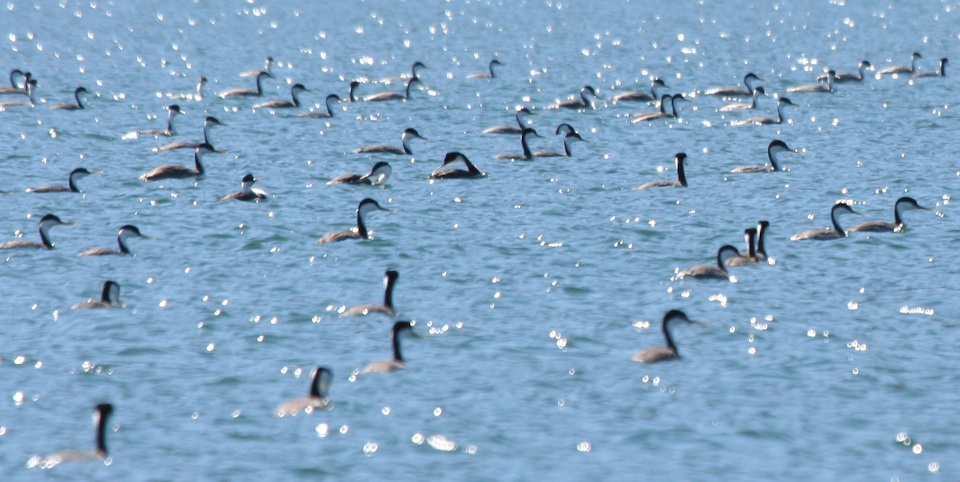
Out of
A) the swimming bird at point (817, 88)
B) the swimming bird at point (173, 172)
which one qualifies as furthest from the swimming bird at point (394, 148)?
the swimming bird at point (817, 88)

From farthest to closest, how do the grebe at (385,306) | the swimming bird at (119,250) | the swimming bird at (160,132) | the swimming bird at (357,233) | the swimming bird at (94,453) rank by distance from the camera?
the swimming bird at (160,132) → the swimming bird at (357,233) → the swimming bird at (119,250) → the grebe at (385,306) → the swimming bird at (94,453)

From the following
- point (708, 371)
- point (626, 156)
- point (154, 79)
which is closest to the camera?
point (708, 371)

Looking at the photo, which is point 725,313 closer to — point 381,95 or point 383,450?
point 383,450

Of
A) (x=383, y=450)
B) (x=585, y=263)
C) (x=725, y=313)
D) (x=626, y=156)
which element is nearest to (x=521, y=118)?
(x=626, y=156)

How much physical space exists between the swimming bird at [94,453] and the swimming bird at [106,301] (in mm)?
5923

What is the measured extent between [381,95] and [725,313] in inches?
1139

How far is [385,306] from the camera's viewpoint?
67.9 ft

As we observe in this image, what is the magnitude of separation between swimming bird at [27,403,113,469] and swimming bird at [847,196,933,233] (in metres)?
14.9

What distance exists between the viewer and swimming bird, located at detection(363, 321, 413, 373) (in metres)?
17.8

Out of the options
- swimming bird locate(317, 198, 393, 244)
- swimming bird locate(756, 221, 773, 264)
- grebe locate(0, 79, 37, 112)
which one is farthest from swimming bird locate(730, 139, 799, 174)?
grebe locate(0, 79, 37, 112)

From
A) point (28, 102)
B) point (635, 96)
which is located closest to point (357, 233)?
point (635, 96)

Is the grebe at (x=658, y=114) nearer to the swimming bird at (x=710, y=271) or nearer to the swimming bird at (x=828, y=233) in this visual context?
the swimming bird at (x=828, y=233)

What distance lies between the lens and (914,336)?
63.1ft

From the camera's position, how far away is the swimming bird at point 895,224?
26.3 metres
